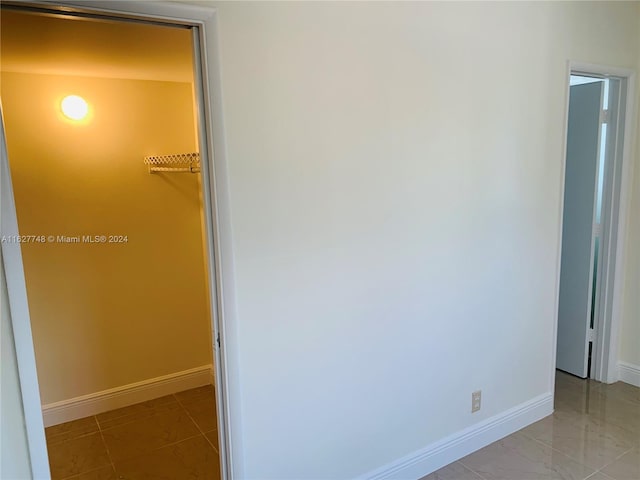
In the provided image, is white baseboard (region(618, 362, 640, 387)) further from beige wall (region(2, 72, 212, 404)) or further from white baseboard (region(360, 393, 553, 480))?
beige wall (region(2, 72, 212, 404))

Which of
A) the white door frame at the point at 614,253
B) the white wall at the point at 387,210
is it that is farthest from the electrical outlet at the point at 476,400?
the white door frame at the point at 614,253

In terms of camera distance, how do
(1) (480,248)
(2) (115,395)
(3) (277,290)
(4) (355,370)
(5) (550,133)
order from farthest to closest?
(2) (115,395) → (5) (550,133) → (1) (480,248) → (4) (355,370) → (3) (277,290)

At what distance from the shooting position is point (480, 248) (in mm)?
2348

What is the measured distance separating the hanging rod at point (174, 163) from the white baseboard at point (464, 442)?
83.9 inches

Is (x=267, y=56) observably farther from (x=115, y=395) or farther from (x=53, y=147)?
(x=115, y=395)

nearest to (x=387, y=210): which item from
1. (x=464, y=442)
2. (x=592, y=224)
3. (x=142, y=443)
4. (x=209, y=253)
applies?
(x=209, y=253)

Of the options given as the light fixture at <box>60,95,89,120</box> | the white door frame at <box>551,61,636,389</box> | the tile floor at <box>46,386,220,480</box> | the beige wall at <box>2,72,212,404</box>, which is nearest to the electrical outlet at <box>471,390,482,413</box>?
the white door frame at <box>551,61,636,389</box>

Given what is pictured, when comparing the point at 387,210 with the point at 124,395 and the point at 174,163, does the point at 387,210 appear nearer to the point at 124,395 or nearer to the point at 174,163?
the point at 174,163

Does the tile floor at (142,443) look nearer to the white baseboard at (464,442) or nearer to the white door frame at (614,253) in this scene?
the white baseboard at (464,442)

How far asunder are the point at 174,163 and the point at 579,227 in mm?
2822

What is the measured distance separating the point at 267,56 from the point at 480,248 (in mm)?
1408

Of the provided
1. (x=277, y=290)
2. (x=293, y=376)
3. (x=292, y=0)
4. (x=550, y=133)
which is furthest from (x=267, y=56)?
(x=550, y=133)

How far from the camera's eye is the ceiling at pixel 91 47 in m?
1.82

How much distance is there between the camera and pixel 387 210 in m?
2.02
